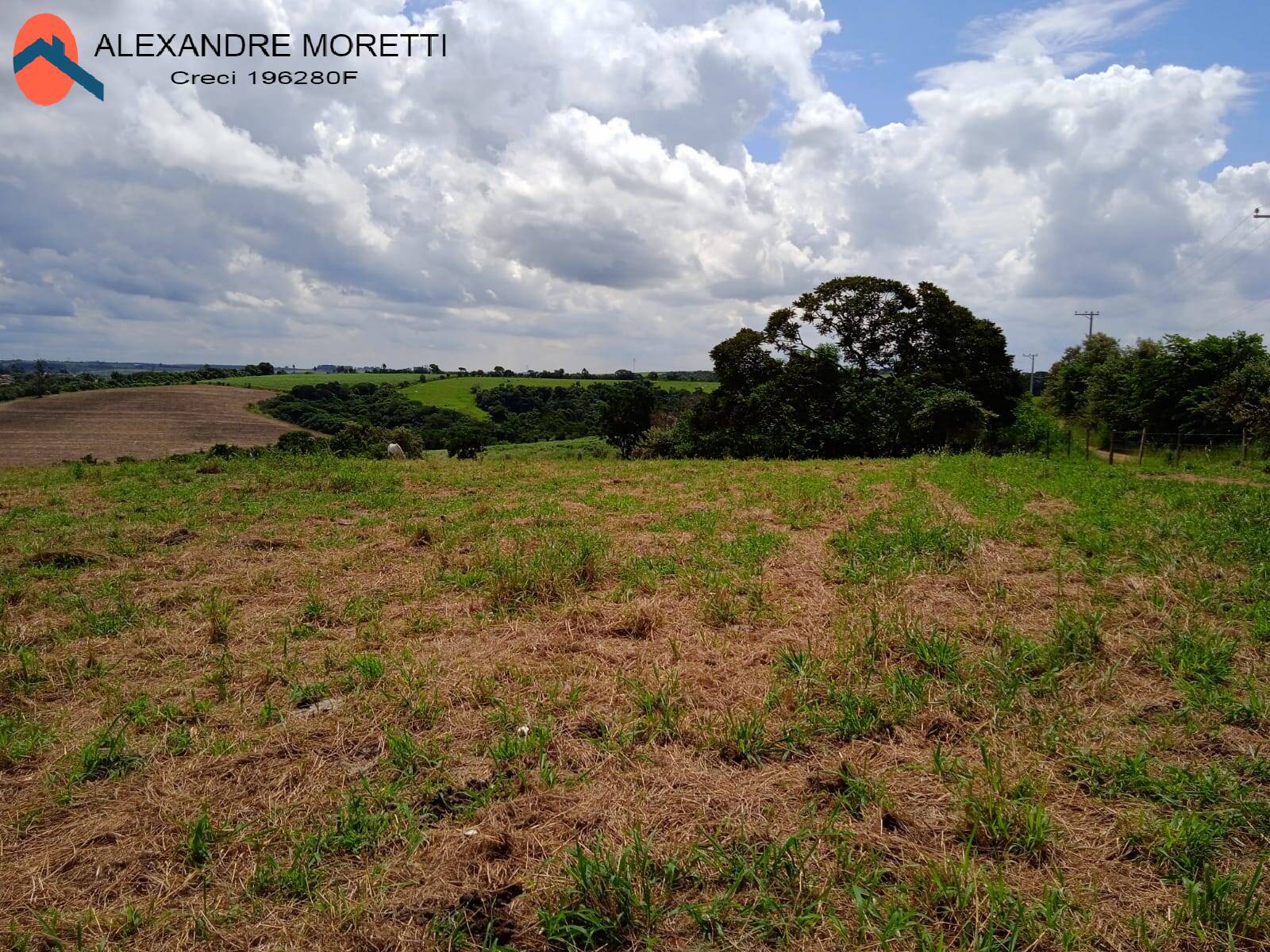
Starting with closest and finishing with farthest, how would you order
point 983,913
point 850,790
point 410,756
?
point 983,913
point 850,790
point 410,756

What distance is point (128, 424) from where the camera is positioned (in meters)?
37.9

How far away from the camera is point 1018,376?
31375 mm

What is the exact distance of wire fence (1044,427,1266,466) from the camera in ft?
61.8

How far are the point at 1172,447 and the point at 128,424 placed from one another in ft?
169

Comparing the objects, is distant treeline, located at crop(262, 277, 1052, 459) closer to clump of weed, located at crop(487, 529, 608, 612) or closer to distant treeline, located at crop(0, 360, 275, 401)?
clump of weed, located at crop(487, 529, 608, 612)

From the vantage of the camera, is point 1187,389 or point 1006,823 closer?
point 1006,823

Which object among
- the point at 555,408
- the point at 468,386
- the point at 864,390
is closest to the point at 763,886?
the point at 864,390

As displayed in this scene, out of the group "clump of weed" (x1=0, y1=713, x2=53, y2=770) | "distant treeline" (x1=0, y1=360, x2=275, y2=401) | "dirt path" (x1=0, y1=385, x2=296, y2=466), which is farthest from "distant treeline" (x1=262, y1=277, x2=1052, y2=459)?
"distant treeline" (x1=0, y1=360, x2=275, y2=401)

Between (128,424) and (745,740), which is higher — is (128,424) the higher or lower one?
the lower one

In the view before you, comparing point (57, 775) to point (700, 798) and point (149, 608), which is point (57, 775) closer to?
point (149, 608)

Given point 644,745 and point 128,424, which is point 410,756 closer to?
point 644,745

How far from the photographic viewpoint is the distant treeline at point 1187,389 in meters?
21.0

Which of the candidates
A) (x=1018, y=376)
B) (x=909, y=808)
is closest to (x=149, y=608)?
(x=909, y=808)

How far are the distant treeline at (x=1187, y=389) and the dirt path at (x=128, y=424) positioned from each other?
38703 mm
